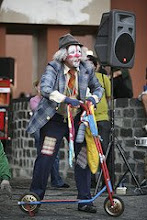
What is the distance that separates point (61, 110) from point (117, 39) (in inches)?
98.1

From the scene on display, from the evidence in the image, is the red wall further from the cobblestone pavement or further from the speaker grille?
the cobblestone pavement

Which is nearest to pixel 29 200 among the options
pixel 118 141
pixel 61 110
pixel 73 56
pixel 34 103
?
pixel 61 110

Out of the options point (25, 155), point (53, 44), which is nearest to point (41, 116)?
point (25, 155)

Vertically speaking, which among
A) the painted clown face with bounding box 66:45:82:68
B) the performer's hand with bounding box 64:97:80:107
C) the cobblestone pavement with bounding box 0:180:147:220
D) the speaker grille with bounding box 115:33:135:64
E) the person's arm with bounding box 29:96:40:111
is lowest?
the cobblestone pavement with bounding box 0:180:147:220

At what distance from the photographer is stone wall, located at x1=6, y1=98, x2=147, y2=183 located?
1280 cm

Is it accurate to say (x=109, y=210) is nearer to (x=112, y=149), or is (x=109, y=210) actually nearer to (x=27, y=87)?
(x=112, y=149)

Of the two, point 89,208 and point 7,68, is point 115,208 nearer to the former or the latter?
point 89,208

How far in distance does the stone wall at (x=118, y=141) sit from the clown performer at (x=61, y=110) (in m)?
3.01

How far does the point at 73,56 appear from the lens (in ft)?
28.9

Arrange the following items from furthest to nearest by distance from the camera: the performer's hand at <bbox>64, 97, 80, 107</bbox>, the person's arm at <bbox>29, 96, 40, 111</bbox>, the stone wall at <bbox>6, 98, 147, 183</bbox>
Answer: the stone wall at <bbox>6, 98, 147, 183</bbox>, the person's arm at <bbox>29, 96, 40, 111</bbox>, the performer's hand at <bbox>64, 97, 80, 107</bbox>

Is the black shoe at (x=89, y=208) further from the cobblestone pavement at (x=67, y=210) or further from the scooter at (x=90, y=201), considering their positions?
the scooter at (x=90, y=201)

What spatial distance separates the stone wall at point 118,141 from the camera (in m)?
12.8

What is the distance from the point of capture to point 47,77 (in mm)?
8672

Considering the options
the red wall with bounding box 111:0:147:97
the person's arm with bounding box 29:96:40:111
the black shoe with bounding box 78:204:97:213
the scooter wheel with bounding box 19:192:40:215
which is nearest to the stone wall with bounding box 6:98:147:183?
the person's arm with bounding box 29:96:40:111
